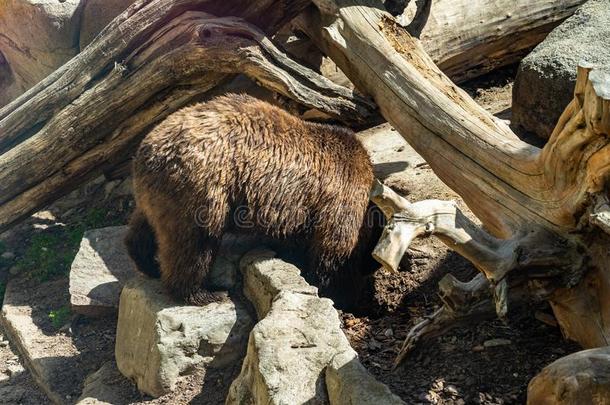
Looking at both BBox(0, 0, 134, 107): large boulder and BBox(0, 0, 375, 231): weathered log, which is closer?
BBox(0, 0, 375, 231): weathered log

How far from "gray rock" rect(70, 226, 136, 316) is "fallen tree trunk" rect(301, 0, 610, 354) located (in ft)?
9.25

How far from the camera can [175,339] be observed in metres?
4.88

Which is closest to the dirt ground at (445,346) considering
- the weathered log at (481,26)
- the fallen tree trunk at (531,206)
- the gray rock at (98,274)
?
the fallen tree trunk at (531,206)

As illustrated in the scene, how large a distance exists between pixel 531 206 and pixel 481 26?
3.59m

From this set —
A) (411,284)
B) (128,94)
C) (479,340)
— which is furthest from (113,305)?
(479,340)

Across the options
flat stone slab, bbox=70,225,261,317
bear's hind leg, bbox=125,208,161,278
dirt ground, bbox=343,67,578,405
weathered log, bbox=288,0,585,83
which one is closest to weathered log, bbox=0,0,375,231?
flat stone slab, bbox=70,225,261,317

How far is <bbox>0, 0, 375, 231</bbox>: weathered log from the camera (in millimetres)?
5773

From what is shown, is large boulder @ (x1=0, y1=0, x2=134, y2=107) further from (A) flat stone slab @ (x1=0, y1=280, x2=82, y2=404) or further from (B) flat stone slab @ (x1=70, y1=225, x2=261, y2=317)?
(A) flat stone slab @ (x1=0, y1=280, x2=82, y2=404)

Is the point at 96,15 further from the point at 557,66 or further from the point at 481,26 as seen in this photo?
the point at 557,66

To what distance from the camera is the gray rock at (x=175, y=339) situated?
4875 mm

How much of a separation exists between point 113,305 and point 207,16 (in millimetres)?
2486

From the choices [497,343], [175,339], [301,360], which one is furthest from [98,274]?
[497,343]

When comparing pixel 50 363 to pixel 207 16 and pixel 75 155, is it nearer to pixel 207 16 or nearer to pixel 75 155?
pixel 75 155

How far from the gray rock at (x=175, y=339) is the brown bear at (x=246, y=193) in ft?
0.52
